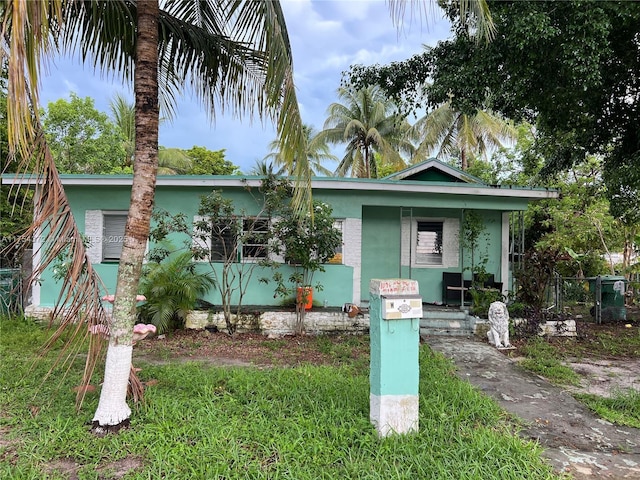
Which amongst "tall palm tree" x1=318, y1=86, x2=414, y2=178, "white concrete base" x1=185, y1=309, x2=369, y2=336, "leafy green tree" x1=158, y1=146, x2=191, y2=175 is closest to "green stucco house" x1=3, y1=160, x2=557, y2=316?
"white concrete base" x1=185, y1=309, x2=369, y2=336

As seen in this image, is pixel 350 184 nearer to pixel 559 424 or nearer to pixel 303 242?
pixel 303 242

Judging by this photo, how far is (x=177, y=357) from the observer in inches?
242

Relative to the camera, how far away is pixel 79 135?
18.0 m

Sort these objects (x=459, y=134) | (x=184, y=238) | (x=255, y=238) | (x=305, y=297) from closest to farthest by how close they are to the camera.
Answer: (x=305, y=297) → (x=255, y=238) → (x=184, y=238) → (x=459, y=134)

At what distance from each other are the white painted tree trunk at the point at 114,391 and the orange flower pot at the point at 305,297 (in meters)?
4.37

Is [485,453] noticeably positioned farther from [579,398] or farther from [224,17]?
[224,17]

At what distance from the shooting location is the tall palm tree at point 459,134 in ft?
61.4

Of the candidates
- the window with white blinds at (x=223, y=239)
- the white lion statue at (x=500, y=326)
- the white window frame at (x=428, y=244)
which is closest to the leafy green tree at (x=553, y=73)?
the white window frame at (x=428, y=244)

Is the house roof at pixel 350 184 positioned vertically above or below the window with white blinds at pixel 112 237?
above

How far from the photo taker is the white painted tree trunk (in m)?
3.52

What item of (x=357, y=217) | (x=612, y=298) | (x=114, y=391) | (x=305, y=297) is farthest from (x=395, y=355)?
(x=612, y=298)

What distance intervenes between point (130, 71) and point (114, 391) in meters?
3.89

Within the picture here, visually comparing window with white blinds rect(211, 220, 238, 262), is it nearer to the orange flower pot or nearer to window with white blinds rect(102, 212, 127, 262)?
the orange flower pot

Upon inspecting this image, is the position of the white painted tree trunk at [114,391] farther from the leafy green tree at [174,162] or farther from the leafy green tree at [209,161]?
the leafy green tree at [209,161]
